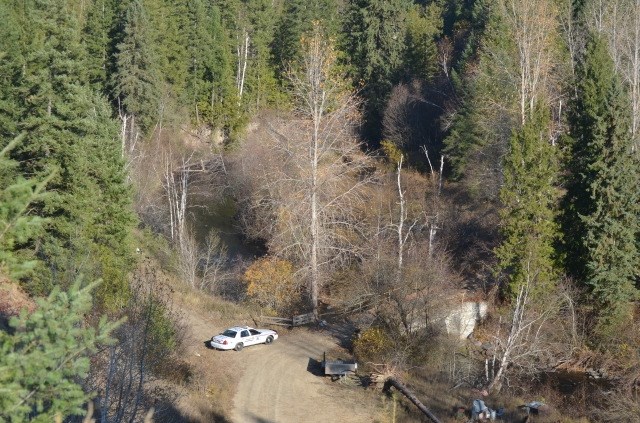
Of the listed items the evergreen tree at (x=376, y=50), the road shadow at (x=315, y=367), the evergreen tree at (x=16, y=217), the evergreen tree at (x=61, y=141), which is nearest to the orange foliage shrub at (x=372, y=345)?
the road shadow at (x=315, y=367)

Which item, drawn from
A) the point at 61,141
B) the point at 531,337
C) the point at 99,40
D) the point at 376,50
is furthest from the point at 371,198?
the point at 99,40

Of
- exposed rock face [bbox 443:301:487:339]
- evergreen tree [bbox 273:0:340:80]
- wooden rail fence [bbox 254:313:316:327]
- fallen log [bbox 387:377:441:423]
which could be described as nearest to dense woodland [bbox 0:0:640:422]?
wooden rail fence [bbox 254:313:316:327]

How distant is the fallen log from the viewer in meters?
19.1

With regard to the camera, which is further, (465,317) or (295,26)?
(295,26)

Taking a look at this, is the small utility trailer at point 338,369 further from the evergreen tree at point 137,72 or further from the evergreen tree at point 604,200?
the evergreen tree at point 137,72

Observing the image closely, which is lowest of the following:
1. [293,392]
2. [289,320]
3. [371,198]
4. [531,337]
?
[289,320]

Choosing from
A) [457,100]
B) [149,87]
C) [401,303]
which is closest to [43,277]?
[401,303]

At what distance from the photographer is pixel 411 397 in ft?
66.9

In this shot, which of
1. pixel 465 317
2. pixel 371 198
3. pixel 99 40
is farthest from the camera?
pixel 99 40

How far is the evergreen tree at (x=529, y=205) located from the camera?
27484 millimetres

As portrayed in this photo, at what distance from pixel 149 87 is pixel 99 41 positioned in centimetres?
568

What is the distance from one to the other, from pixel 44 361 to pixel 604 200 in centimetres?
2639

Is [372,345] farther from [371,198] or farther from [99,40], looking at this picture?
[99,40]

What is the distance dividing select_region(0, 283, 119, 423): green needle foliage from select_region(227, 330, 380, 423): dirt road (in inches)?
574
